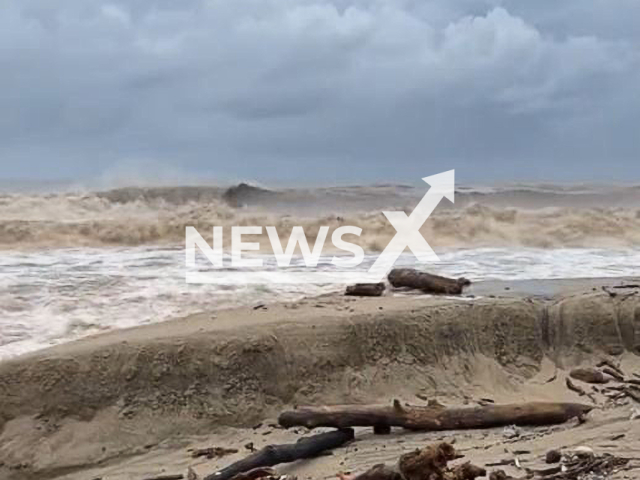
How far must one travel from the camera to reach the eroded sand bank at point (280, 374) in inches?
267

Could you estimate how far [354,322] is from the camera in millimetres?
8078

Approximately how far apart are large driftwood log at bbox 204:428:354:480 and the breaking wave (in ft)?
41.9

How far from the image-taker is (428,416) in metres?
6.45

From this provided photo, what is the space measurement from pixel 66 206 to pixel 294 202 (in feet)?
31.2

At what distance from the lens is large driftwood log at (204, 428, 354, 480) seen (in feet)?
18.7

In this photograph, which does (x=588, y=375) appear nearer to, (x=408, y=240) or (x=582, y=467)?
(x=582, y=467)

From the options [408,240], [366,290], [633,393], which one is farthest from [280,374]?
[408,240]

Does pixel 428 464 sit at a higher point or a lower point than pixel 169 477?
higher

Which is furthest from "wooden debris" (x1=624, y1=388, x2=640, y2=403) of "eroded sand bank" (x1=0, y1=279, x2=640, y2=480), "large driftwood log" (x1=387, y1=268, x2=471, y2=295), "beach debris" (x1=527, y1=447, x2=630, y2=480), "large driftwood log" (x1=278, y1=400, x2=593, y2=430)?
"large driftwood log" (x1=387, y1=268, x2=471, y2=295)

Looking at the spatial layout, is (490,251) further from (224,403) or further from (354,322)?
(224,403)

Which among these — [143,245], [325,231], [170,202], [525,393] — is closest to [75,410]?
[525,393]

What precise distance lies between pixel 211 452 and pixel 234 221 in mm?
17702

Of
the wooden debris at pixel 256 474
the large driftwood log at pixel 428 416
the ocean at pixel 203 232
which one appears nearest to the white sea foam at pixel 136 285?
the ocean at pixel 203 232

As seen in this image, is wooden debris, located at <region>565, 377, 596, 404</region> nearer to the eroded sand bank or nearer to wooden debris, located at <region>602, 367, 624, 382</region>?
the eroded sand bank
